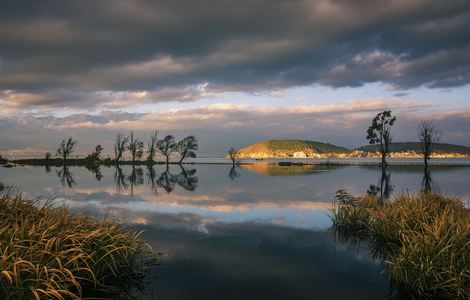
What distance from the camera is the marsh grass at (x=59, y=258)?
7.88 metres

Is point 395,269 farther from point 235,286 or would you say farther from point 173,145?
point 173,145

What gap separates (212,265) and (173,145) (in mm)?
122064

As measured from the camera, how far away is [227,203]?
31328mm

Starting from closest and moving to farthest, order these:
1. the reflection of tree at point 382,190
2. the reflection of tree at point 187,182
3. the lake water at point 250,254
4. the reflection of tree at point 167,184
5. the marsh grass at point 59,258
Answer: the marsh grass at point 59,258, the lake water at point 250,254, the reflection of tree at point 382,190, the reflection of tree at point 167,184, the reflection of tree at point 187,182

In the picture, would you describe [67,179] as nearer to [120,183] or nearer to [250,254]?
[120,183]

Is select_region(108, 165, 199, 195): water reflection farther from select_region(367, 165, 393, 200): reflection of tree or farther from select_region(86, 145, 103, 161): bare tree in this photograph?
select_region(86, 145, 103, 161): bare tree

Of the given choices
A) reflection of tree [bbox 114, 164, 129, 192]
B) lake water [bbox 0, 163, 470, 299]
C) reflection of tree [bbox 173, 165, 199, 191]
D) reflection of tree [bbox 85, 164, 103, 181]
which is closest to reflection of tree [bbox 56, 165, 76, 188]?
reflection of tree [bbox 85, 164, 103, 181]

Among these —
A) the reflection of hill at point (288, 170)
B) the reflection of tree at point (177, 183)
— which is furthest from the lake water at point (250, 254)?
the reflection of hill at point (288, 170)

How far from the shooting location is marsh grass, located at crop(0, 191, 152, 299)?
7875mm

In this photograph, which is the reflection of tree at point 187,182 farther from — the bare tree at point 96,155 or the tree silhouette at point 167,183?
the bare tree at point 96,155

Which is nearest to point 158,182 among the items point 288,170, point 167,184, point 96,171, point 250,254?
point 167,184

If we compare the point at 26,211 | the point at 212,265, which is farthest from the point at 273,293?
the point at 26,211

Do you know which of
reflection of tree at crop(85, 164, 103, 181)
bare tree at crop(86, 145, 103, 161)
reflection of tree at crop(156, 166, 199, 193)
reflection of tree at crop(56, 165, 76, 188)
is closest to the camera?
reflection of tree at crop(156, 166, 199, 193)

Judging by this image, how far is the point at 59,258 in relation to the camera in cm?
883
